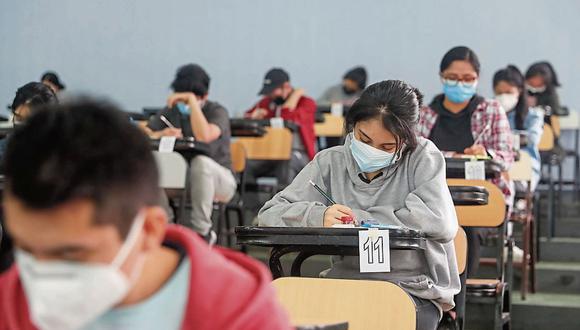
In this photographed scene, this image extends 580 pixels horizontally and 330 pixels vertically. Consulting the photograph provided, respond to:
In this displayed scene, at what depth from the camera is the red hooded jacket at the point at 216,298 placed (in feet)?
4.11

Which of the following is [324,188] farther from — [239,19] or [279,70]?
[239,19]

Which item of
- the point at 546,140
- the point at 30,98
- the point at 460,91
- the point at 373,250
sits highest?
the point at 30,98

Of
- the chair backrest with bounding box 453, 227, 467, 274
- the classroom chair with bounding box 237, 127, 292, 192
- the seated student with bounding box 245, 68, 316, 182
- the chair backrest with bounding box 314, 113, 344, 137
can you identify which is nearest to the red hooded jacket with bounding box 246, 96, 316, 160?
the seated student with bounding box 245, 68, 316, 182

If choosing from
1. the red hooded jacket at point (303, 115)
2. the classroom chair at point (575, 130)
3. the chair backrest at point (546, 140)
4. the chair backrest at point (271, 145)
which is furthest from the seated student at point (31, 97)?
the classroom chair at point (575, 130)

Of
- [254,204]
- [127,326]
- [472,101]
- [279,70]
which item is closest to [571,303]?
[472,101]

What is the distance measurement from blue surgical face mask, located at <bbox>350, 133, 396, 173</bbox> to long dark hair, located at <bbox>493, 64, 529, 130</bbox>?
145 inches

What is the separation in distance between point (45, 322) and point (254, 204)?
5.64 metres

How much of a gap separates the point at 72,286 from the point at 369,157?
5.85 ft

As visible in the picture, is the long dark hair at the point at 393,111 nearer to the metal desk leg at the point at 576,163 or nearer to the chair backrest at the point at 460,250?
the chair backrest at the point at 460,250

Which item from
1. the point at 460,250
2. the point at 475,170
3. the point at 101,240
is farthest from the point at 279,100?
the point at 101,240

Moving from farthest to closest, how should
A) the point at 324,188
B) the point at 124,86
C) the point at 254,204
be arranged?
the point at 124,86
the point at 254,204
the point at 324,188

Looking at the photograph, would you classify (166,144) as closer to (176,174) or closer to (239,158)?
(176,174)

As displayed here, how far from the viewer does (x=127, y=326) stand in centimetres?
124

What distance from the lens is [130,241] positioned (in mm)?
1187
